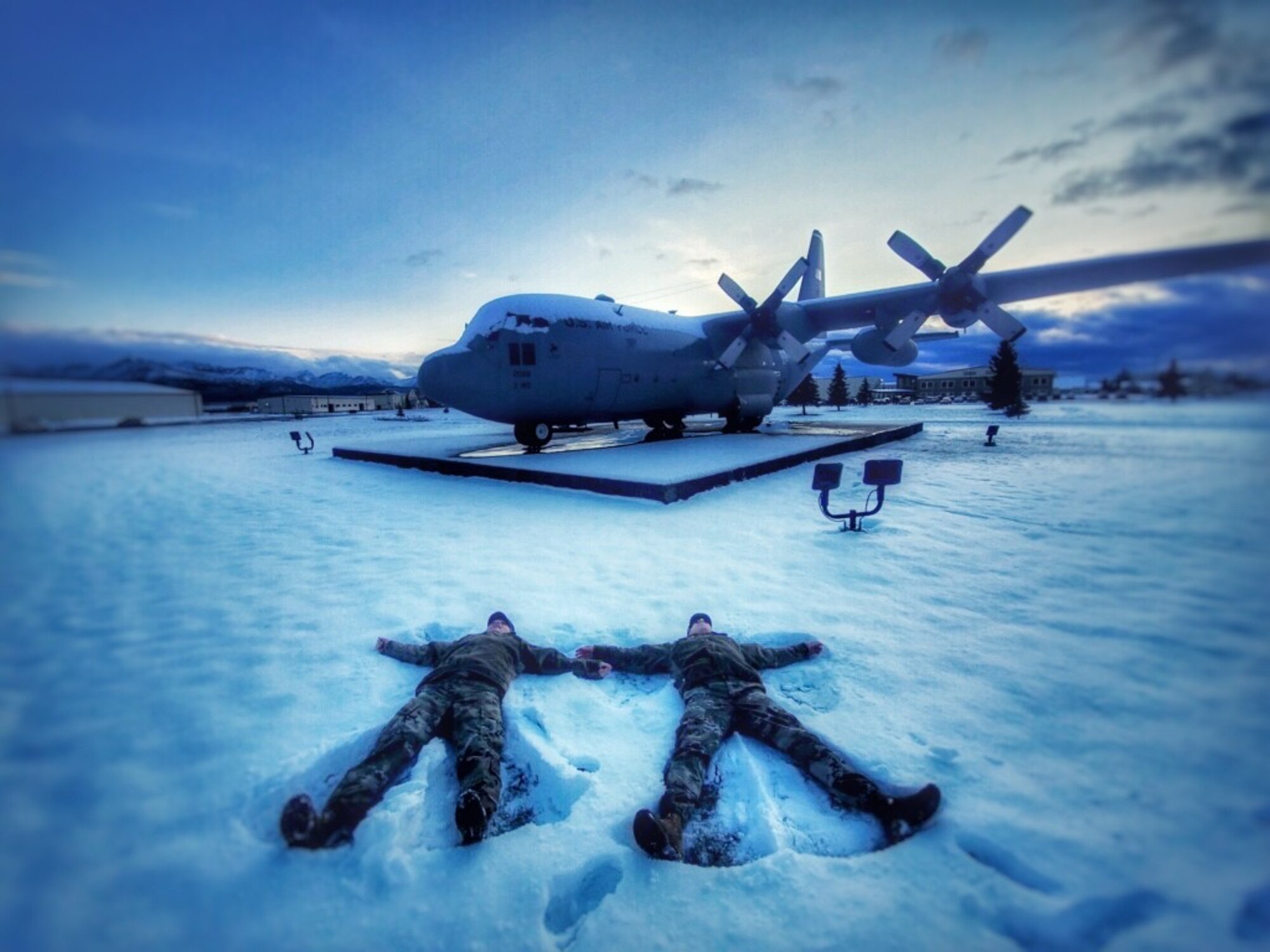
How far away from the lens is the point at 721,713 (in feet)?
8.34

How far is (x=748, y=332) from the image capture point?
1452 cm

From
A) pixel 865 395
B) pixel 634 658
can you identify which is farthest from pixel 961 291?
pixel 865 395

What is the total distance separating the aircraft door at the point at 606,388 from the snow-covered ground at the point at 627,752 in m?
9.28

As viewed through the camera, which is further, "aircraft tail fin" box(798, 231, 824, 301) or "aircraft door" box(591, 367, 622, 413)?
"aircraft tail fin" box(798, 231, 824, 301)

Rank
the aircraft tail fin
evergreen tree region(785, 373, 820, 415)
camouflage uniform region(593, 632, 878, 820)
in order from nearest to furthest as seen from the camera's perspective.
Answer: camouflage uniform region(593, 632, 878, 820), the aircraft tail fin, evergreen tree region(785, 373, 820, 415)

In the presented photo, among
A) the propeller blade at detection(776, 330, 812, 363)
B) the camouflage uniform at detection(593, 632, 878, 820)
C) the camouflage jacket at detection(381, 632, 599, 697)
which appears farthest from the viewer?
the propeller blade at detection(776, 330, 812, 363)

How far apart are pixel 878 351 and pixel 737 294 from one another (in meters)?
4.40

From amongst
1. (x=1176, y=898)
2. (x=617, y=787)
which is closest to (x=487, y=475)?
(x=617, y=787)

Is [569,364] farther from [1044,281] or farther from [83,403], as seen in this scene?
[1044,281]

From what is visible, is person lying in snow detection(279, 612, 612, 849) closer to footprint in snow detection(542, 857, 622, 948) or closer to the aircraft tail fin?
footprint in snow detection(542, 857, 622, 948)

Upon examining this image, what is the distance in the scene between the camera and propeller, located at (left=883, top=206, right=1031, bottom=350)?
35.0ft

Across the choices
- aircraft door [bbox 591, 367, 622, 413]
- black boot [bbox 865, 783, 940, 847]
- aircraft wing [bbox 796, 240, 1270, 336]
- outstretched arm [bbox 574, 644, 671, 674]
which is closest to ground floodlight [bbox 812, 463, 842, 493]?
aircraft wing [bbox 796, 240, 1270, 336]

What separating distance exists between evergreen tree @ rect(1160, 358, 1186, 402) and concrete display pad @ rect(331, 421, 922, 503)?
5.97m

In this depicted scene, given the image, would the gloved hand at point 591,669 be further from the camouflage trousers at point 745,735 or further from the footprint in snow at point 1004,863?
the footprint in snow at point 1004,863
